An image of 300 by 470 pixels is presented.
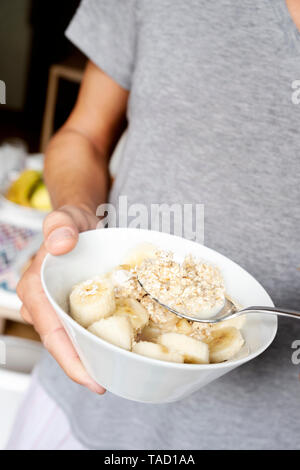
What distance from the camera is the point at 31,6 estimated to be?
434cm

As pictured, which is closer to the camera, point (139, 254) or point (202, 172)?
point (139, 254)

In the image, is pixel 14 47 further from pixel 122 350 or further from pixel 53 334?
pixel 122 350

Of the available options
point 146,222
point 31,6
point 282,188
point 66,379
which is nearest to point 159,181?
point 146,222

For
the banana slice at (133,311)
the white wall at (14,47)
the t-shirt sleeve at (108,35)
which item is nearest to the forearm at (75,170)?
the t-shirt sleeve at (108,35)

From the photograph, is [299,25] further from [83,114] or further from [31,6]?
[31,6]

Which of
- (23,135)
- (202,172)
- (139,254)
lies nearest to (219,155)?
(202,172)

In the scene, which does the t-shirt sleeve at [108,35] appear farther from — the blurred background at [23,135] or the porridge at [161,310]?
the blurred background at [23,135]

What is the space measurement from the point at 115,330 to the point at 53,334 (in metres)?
0.12

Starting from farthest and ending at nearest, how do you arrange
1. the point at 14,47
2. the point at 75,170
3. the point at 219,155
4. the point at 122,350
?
the point at 14,47 < the point at 75,170 < the point at 219,155 < the point at 122,350

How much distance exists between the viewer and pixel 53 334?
1.62ft

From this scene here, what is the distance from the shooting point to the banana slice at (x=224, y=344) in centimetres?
43

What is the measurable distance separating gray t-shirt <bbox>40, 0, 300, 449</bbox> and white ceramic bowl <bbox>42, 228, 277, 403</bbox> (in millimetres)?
122

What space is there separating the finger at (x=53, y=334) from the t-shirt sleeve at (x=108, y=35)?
0.35m

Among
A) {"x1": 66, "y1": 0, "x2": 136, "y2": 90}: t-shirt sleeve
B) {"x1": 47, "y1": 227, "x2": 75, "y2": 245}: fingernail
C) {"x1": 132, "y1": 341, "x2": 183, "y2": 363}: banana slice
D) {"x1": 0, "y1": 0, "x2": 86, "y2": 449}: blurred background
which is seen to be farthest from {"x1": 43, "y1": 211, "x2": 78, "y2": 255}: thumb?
{"x1": 0, "y1": 0, "x2": 86, "y2": 449}: blurred background
